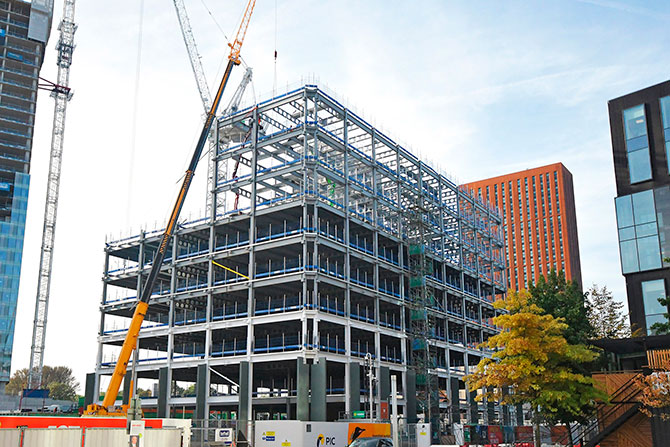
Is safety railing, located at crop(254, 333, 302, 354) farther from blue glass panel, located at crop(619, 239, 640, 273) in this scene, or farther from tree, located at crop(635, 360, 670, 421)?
tree, located at crop(635, 360, 670, 421)

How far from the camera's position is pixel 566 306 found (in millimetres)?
44969

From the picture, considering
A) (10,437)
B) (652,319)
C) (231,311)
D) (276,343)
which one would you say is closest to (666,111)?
(652,319)

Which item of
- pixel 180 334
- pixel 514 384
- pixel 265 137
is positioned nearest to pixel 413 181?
pixel 265 137

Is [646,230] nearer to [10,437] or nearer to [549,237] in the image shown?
[10,437]

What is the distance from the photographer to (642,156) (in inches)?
2163

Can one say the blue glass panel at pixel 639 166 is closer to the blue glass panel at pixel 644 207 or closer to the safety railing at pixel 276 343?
the blue glass panel at pixel 644 207

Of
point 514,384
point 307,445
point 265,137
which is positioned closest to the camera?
point 514,384

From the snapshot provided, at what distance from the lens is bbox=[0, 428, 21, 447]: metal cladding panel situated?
23291mm

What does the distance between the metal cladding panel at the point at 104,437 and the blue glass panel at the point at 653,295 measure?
138 feet

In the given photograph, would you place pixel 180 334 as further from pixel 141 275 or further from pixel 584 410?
pixel 584 410

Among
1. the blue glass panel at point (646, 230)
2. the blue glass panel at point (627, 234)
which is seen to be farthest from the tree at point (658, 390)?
the blue glass panel at point (627, 234)

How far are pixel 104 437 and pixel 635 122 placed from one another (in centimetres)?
4875

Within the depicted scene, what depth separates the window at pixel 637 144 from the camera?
54.6 meters

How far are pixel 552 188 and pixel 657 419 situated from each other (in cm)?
17155
